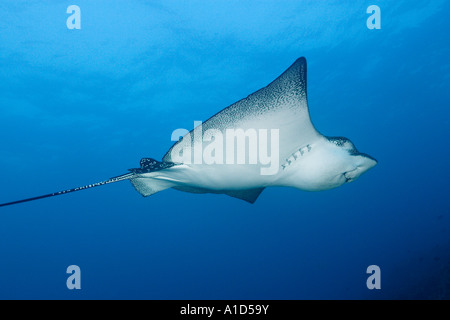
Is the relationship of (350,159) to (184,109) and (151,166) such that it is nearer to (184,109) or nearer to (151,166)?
(151,166)

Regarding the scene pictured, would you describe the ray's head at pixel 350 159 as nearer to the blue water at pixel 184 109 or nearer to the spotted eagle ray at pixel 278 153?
the spotted eagle ray at pixel 278 153

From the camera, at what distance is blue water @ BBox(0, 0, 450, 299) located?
12781 mm

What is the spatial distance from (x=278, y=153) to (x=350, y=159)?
0.90 metres

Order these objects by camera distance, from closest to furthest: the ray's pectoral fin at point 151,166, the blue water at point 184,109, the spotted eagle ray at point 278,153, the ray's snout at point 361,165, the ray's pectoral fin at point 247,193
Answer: the spotted eagle ray at point 278,153
the ray's snout at point 361,165
the ray's pectoral fin at point 151,166
the ray's pectoral fin at point 247,193
the blue water at point 184,109

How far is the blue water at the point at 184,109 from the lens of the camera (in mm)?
12781

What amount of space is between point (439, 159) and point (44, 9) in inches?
2056

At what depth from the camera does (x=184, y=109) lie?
62.5 ft

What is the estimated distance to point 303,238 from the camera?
6619 cm

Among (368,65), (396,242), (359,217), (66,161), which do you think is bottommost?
(396,242)

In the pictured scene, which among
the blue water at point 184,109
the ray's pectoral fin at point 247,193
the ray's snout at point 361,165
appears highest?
the blue water at point 184,109

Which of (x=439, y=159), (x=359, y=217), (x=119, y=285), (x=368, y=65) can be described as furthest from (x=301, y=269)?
(x=368, y=65)

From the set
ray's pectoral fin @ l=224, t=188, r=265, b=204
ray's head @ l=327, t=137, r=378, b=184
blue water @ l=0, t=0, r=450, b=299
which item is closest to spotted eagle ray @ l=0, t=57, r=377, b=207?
ray's head @ l=327, t=137, r=378, b=184

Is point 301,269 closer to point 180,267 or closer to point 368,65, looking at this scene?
point 180,267

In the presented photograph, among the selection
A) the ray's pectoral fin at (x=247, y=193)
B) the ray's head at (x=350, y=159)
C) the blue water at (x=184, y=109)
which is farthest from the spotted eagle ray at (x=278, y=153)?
the blue water at (x=184, y=109)
